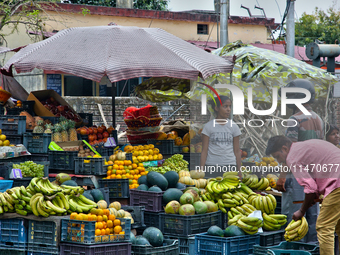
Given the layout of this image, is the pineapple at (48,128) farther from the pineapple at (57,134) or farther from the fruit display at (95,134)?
the fruit display at (95,134)

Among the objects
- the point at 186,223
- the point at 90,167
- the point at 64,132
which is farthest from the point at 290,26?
the point at 186,223

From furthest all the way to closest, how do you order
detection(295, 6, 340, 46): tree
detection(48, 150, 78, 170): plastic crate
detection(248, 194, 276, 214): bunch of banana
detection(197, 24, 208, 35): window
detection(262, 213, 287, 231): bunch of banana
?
detection(295, 6, 340, 46): tree, detection(197, 24, 208, 35): window, detection(48, 150, 78, 170): plastic crate, detection(248, 194, 276, 214): bunch of banana, detection(262, 213, 287, 231): bunch of banana

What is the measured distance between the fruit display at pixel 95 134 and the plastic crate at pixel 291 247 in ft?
13.8

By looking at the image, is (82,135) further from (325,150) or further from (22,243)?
(325,150)

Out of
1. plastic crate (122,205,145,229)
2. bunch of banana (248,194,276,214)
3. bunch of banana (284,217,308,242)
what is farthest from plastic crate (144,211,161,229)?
bunch of banana (284,217,308,242)

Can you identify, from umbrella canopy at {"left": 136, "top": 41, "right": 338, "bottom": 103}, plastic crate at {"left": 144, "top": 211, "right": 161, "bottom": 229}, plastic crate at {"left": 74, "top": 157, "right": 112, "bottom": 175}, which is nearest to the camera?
plastic crate at {"left": 144, "top": 211, "right": 161, "bottom": 229}

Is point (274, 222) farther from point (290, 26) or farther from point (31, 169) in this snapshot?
point (290, 26)

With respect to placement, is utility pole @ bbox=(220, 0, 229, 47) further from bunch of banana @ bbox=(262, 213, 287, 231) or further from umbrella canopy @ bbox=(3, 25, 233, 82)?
bunch of banana @ bbox=(262, 213, 287, 231)

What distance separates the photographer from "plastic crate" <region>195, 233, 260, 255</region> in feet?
16.5

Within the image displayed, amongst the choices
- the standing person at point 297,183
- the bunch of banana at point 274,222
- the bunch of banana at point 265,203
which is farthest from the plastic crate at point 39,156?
the standing person at point 297,183

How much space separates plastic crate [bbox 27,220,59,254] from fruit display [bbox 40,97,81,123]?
12.6ft

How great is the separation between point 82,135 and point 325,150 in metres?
5.07

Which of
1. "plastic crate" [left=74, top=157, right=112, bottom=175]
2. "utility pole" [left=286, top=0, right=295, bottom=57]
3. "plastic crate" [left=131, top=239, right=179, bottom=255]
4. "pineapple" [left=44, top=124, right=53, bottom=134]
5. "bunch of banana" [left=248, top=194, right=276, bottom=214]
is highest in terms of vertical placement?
"utility pole" [left=286, top=0, right=295, bottom=57]

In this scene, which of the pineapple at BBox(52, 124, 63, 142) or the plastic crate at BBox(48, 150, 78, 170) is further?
the pineapple at BBox(52, 124, 63, 142)
